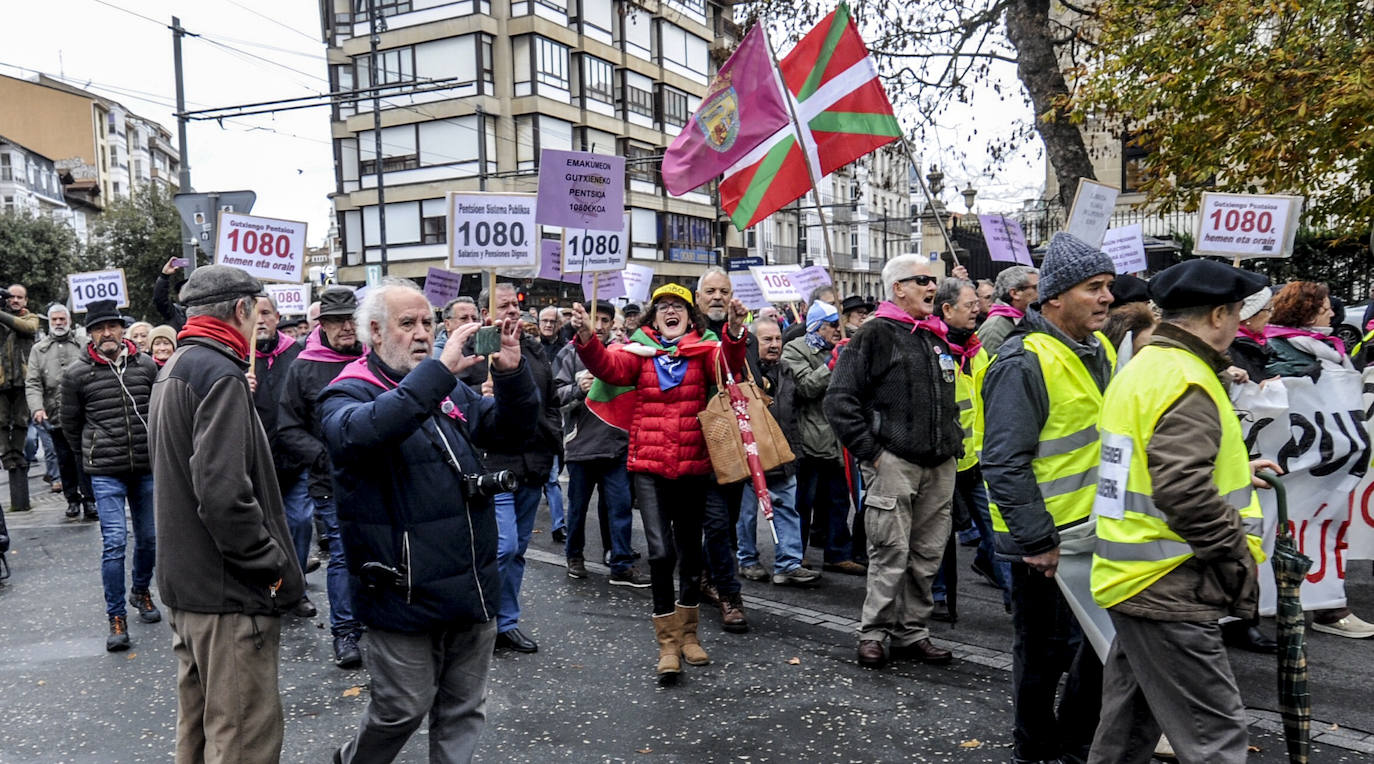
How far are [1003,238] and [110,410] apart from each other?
26.3ft

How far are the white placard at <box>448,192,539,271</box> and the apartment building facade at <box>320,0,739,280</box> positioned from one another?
33888mm

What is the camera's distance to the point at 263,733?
363 cm

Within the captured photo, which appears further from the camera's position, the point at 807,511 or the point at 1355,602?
the point at 807,511

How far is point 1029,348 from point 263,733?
302cm

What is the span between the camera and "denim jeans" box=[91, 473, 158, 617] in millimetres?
6559

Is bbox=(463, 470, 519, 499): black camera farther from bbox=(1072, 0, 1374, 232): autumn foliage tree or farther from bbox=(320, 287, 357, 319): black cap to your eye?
bbox=(1072, 0, 1374, 232): autumn foliage tree

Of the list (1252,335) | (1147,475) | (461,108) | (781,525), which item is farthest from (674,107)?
(1147,475)

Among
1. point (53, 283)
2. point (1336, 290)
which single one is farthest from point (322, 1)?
point (1336, 290)

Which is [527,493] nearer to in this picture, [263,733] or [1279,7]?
[263,733]

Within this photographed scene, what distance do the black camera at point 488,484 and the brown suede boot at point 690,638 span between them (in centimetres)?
227

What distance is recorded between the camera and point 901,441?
5590 mm

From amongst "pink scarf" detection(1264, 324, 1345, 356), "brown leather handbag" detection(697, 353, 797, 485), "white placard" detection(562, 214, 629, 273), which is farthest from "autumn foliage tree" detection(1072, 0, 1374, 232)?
"brown leather handbag" detection(697, 353, 797, 485)

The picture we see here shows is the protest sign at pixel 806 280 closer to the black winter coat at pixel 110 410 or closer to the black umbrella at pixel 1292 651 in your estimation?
the black winter coat at pixel 110 410

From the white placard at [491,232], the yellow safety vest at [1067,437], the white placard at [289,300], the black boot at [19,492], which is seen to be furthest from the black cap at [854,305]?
the black boot at [19,492]
